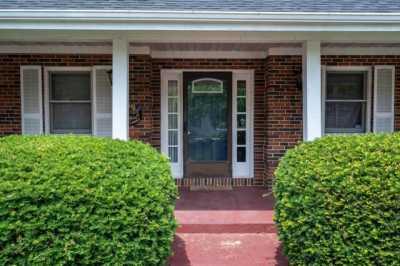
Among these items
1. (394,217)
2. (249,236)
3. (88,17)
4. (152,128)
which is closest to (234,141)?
(152,128)

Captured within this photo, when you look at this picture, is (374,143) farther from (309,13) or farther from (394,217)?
(309,13)

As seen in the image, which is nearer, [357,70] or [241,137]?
[357,70]

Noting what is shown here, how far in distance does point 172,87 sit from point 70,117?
1.88 meters

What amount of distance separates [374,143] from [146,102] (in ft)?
12.5

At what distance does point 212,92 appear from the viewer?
643 cm

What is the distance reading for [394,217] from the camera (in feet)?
8.99

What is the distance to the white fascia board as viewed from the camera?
13.1ft

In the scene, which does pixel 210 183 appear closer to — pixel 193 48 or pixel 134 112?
pixel 134 112

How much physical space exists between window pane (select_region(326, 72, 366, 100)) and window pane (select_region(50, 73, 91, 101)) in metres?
4.27

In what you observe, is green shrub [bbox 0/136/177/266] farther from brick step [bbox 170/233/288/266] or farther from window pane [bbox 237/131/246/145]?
window pane [bbox 237/131/246/145]

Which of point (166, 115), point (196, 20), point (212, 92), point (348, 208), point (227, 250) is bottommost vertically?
point (227, 250)

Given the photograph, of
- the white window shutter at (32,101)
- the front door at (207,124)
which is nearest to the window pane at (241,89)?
the front door at (207,124)

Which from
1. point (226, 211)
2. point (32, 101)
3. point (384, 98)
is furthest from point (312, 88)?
point (32, 101)

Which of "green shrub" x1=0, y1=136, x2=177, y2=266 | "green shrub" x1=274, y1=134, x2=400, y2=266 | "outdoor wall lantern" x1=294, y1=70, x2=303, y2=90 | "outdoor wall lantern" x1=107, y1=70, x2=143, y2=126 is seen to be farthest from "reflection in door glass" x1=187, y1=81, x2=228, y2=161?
"green shrub" x1=0, y1=136, x2=177, y2=266
